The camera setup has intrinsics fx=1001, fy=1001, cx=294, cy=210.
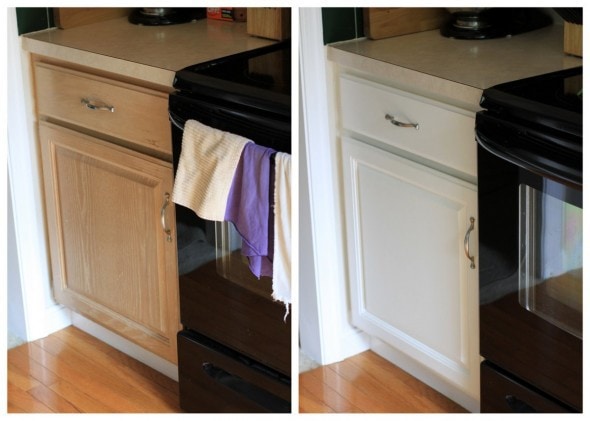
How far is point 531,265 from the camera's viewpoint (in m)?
1.71

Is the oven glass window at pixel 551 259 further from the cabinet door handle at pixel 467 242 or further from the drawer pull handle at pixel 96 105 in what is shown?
the drawer pull handle at pixel 96 105

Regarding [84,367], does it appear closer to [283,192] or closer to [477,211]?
[283,192]

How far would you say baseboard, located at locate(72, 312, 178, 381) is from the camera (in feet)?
7.12

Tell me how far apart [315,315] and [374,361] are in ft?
0.80

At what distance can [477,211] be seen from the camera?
1799mm

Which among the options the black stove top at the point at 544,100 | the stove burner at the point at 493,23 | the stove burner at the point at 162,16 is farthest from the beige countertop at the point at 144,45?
the black stove top at the point at 544,100

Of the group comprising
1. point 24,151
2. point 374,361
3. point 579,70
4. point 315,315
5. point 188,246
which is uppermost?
point 579,70

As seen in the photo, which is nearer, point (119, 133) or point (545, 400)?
point (545, 400)

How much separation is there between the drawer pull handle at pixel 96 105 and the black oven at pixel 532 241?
28.2 inches

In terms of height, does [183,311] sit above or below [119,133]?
below

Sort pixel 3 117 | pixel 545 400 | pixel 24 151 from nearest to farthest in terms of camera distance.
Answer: pixel 545 400 → pixel 3 117 → pixel 24 151

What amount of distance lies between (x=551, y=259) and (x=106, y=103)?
887 millimetres

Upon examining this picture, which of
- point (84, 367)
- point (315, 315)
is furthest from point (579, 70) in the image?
point (84, 367)

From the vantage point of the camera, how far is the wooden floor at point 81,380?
2.10 m
